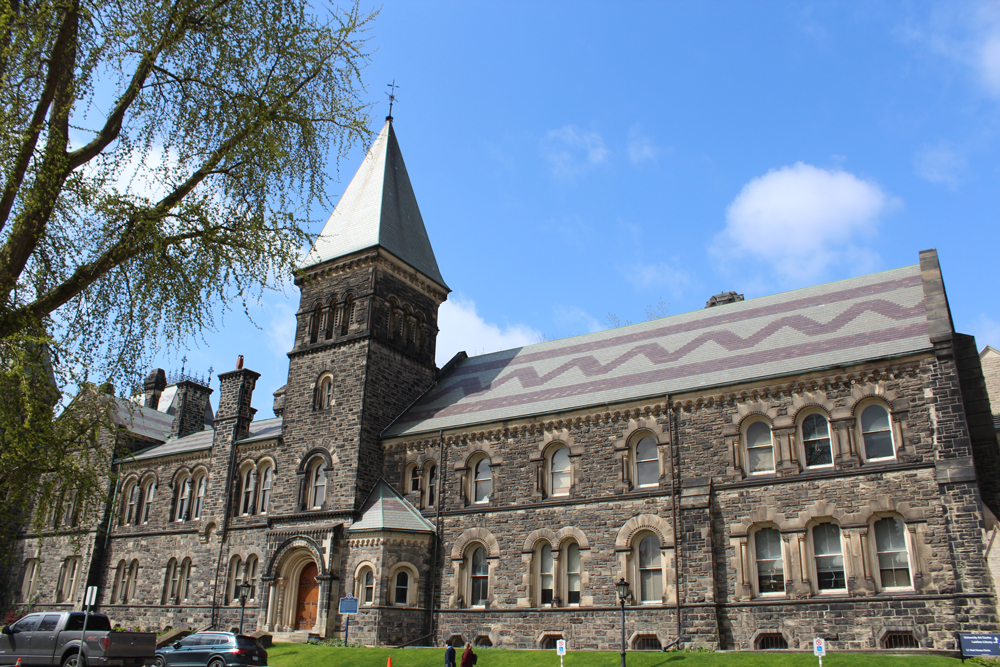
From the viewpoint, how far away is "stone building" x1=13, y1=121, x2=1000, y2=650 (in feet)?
66.7

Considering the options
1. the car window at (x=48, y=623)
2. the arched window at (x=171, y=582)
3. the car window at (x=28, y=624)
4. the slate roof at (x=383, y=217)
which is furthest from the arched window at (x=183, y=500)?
the car window at (x=48, y=623)

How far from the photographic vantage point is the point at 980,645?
16719 mm

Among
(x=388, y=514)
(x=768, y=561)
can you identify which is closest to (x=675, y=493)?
(x=768, y=561)

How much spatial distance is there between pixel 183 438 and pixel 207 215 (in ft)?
113

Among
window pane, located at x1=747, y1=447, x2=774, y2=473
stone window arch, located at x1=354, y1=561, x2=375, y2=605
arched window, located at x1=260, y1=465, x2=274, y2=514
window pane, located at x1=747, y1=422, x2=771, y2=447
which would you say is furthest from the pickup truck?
window pane, located at x1=747, y1=422, x2=771, y2=447

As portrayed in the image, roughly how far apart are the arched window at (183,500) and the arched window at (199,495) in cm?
31

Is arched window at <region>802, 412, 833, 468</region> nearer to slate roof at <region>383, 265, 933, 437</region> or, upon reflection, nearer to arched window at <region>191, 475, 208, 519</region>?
slate roof at <region>383, 265, 933, 437</region>

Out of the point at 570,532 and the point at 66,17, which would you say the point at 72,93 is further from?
the point at 570,532

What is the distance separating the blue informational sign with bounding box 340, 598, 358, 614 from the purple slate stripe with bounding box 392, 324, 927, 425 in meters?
8.04

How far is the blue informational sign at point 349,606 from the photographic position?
79.7ft

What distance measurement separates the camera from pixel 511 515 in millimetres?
26219

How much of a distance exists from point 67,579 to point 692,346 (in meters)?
33.0

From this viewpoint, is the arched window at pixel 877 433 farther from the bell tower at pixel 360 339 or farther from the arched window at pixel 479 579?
the bell tower at pixel 360 339

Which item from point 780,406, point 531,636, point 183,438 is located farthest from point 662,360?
point 183,438
